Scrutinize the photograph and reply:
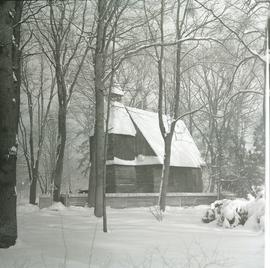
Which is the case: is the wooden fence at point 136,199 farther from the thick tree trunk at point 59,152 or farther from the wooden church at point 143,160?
the wooden church at point 143,160

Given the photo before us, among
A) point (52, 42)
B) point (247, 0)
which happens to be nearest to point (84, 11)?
point (52, 42)

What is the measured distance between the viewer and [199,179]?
19281mm

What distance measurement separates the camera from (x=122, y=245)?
169 inches

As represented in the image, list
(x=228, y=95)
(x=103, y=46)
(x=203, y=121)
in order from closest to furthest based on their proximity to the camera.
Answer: (x=228, y=95), (x=103, y=46), (x=203, y=121)

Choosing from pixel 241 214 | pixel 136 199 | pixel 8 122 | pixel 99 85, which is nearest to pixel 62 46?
pixel 99 85

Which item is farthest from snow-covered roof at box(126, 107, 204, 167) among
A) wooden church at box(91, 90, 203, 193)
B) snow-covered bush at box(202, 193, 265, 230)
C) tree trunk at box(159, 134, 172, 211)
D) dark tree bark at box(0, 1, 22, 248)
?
dark tree bark at box(0, 1, 22, 248)

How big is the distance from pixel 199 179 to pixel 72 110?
11442mm

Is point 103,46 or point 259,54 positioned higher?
point 103,46

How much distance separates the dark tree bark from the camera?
481 centimetres

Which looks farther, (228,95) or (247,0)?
(228,95)

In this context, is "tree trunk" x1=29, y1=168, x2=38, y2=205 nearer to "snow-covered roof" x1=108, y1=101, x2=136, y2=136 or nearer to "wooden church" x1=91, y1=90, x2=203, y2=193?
"snow-covered roof" x1=108, y1=101, x2=136, y2=136

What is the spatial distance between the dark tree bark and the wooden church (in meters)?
9.16

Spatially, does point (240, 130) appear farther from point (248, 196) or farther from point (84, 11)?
point (84, 11)

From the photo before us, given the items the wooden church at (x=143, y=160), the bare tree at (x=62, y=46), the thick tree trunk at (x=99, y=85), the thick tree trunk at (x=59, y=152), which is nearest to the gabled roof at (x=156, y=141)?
the wooden church at (x=143, y=160)
